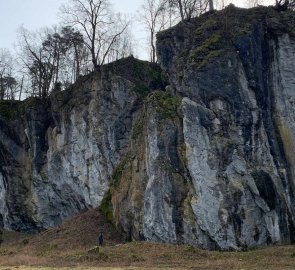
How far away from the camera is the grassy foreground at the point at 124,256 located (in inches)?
891

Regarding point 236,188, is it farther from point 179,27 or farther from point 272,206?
point 179,27

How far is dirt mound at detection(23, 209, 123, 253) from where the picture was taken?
31.2 meters

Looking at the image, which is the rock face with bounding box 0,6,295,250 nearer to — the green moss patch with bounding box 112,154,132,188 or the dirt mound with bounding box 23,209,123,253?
the green moss patch with bounding box 112,154,132,188

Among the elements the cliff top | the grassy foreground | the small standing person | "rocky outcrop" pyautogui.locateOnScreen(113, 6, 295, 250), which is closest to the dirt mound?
the grassy foreground

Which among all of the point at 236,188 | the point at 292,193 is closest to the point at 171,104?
the point at 236,188

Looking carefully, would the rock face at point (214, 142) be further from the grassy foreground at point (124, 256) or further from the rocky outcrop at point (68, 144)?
the grassy foreground at point (124, 256)

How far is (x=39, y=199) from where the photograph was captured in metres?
44.9

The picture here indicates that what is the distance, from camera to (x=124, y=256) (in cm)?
2552

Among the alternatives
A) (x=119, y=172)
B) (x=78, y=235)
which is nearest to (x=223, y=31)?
(x=119, y=172)

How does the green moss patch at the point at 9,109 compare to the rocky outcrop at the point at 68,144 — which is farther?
the green moss patch at the point at 9,109

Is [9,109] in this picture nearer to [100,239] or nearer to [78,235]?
[78,235]

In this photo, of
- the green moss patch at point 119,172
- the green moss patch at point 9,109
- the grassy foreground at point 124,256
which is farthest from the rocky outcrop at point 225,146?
the green moss patch at point 9,109

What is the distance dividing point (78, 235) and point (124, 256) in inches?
309

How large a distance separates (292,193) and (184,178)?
620 cm
